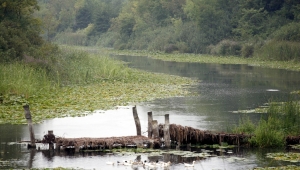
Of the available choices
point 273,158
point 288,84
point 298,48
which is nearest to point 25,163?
point 273,158

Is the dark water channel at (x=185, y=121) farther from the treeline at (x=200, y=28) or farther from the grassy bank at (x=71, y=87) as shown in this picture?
the treeline at (x=200, y=28)

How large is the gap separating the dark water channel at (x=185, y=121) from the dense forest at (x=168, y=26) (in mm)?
8567

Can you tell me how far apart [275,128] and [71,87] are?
43.0ft

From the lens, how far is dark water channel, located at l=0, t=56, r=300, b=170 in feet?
47.6

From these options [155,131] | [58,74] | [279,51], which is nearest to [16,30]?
[58,74]

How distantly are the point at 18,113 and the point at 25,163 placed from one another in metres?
6.36

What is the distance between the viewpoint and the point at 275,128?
16.7 m

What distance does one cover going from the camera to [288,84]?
3131 centimetres

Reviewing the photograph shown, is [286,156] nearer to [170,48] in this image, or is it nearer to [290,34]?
[290,34]

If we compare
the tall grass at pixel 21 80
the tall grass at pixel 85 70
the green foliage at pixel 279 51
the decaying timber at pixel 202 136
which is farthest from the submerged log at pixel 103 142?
the green foliage at pixel 279 51

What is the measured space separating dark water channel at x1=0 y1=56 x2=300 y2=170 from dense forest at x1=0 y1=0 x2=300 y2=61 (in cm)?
857

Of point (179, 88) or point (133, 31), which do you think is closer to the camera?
point (179, 88)

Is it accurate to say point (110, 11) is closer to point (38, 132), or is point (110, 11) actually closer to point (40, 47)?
point (40, 47)

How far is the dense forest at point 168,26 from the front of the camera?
103 feet
